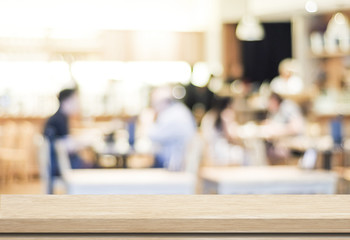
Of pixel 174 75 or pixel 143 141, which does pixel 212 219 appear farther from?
pixel 174 75

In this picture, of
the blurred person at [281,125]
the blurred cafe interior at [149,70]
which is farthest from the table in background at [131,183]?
the blurred person at [281,125]

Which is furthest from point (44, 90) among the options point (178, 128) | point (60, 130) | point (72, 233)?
point (72, 233)

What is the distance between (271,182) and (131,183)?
90 centimetres

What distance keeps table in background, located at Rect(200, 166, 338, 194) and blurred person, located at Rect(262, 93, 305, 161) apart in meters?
3.90

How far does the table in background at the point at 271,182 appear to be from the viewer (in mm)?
3744

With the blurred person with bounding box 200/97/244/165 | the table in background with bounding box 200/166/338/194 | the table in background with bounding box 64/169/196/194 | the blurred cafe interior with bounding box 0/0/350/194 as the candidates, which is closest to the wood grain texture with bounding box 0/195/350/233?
the table in background with bounding box 64/169/196/194

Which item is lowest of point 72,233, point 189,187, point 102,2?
point 189,187

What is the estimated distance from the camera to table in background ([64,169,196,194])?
11.8 ft

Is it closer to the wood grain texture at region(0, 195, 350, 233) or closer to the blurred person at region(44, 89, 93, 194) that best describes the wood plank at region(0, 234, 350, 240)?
the wood grain texture at region(0, 195, 350, 233)

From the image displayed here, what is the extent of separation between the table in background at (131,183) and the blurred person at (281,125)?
13.7 ft

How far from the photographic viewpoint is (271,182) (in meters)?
3.78

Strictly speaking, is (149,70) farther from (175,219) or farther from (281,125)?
(175,219)

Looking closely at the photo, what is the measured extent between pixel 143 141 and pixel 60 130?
5.08 ft

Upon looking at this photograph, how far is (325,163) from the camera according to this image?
4227 mm
